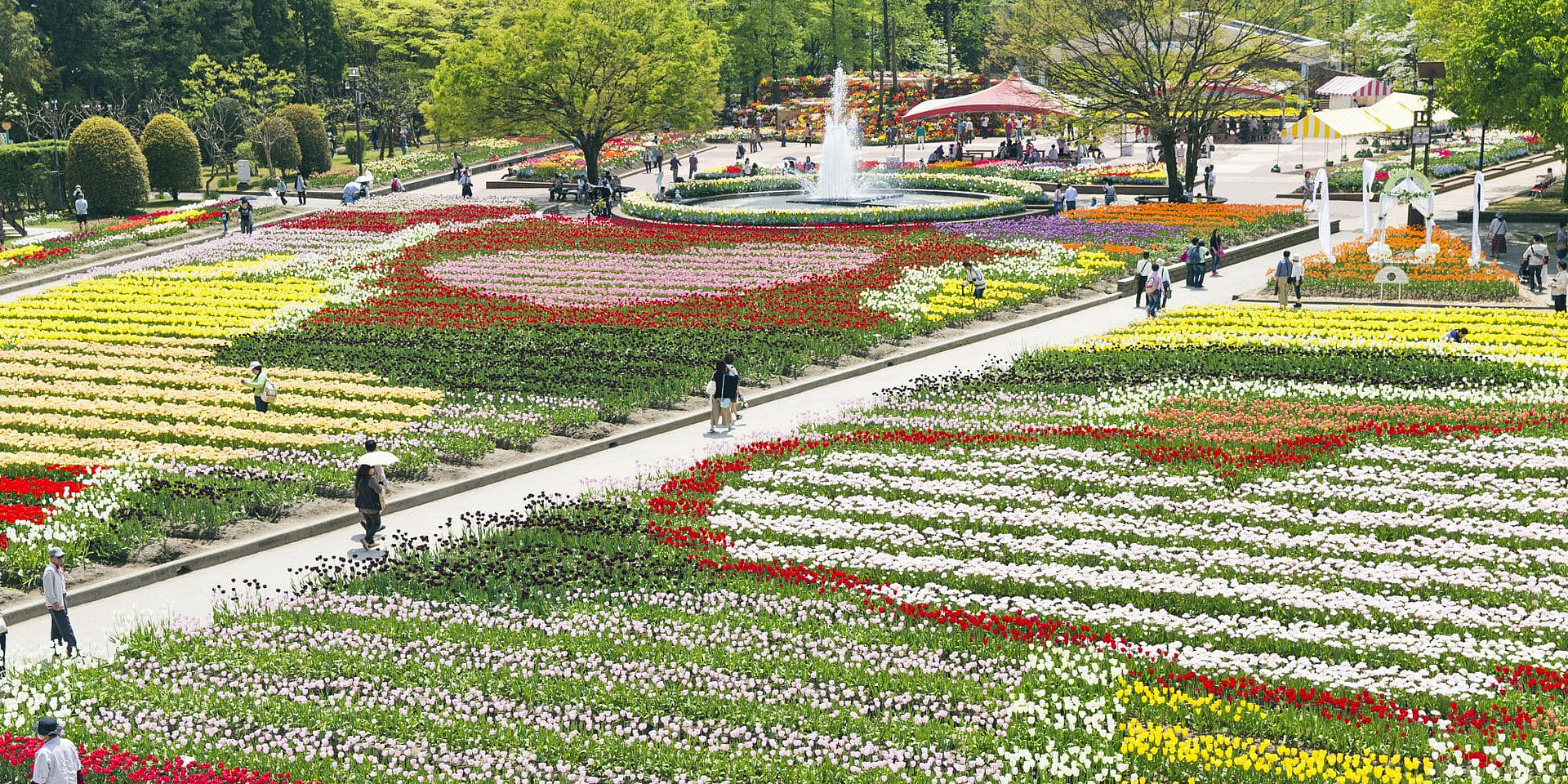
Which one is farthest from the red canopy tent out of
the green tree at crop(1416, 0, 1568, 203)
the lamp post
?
the lamp post

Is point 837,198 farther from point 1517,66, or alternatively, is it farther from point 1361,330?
point 1361,330

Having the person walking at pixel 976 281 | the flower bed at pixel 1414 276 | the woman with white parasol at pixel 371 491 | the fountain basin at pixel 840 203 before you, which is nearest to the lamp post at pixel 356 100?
the fountain basin at pixel 840 203

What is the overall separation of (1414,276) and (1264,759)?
23.6 metres

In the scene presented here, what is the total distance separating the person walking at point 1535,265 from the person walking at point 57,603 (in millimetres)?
29251

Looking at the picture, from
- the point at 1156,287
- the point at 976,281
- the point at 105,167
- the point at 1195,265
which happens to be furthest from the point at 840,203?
the point at 105,167

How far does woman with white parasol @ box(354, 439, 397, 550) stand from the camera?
1775 centimetres

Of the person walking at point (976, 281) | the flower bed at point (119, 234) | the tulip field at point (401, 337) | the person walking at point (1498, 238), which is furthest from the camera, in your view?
the flower bed at point (119, 234)

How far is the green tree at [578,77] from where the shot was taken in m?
56.1

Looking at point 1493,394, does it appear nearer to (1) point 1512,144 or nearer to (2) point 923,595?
(2) point 923,595

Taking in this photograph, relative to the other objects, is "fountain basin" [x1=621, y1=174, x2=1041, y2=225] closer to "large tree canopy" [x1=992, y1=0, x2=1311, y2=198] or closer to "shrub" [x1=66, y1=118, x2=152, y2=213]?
"large tree canopy" [x1=992, y1=0, x2=1311, y2=198]

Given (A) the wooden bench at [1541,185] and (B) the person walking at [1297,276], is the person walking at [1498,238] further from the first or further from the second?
(A) the wooden bench at [1541,185]

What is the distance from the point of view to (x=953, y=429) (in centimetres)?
2170

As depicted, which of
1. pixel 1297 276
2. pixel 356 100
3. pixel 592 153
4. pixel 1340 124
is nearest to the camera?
pixel 1297 276

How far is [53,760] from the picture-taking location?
1068cm
